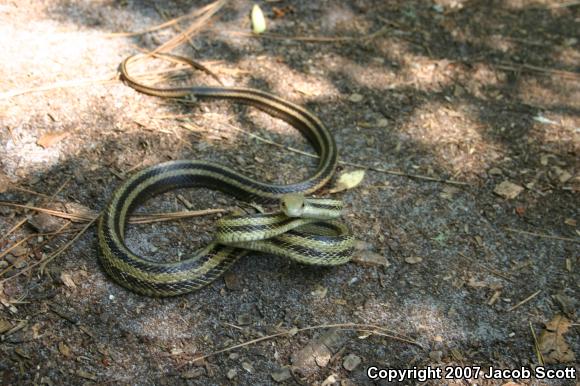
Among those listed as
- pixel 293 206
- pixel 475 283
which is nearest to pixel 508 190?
pixel 475 283

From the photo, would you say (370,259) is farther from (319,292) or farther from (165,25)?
(165,25)

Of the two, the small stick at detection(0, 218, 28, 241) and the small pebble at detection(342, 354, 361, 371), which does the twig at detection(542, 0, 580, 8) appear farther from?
the small stick at detection(0, 218, 28, 241)

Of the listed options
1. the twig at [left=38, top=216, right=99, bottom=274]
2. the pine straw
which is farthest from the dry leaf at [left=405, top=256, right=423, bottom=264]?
the twig at [left=38, top=216, right=99, bottom=274]

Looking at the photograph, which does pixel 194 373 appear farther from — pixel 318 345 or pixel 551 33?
pixel 551 33

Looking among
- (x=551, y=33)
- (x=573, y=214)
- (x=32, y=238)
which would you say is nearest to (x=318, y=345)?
(x=32, y=238)

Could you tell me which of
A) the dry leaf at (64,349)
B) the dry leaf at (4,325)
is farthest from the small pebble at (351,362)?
the dry leaf at (4,325)
